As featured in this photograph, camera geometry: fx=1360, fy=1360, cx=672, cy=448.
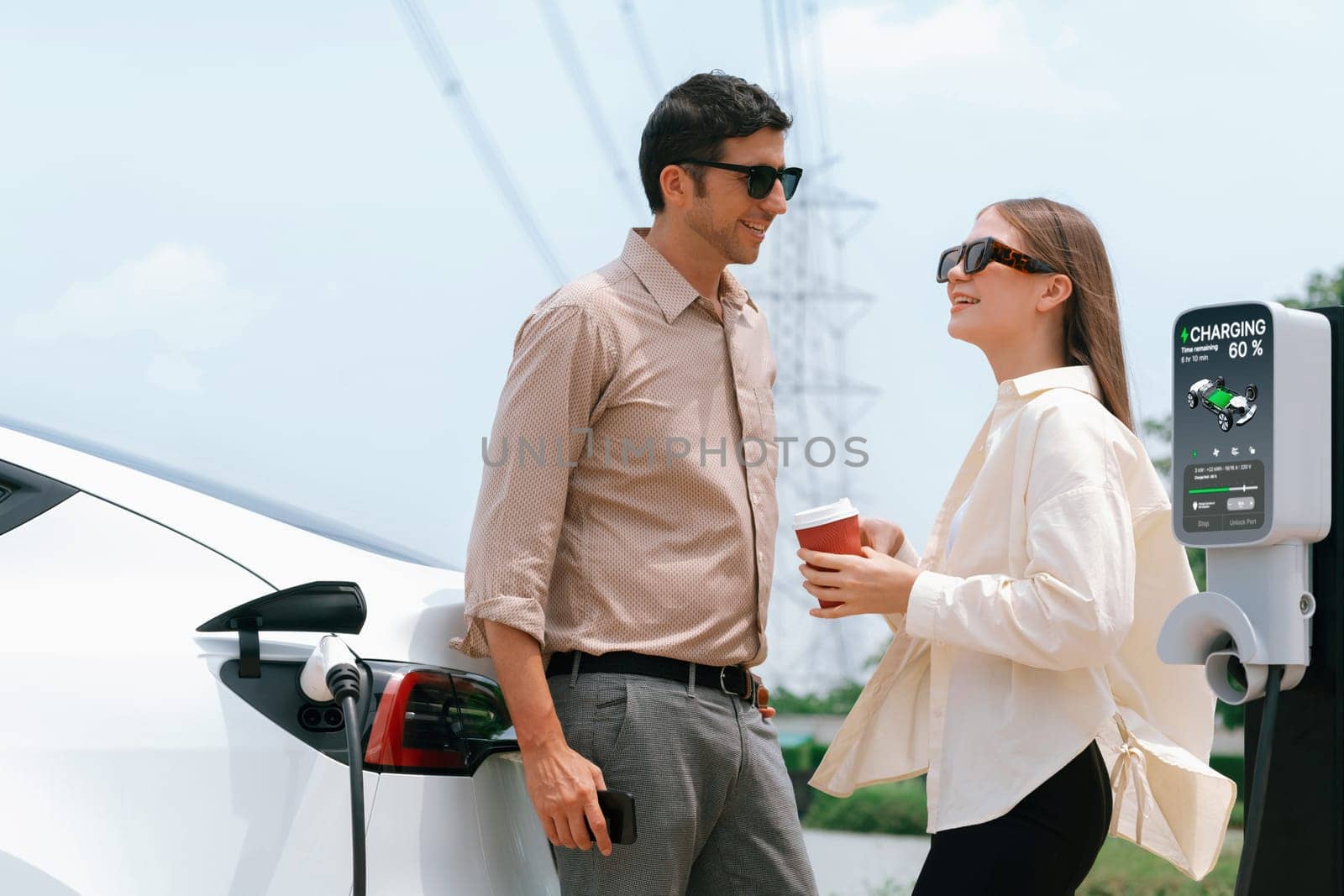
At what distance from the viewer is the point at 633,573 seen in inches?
93.4

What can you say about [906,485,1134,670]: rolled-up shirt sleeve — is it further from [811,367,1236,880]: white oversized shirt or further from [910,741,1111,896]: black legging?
[910,741,1111,896]: black legging

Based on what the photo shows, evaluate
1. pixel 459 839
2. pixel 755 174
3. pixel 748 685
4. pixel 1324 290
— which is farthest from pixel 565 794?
pixel 1324 290

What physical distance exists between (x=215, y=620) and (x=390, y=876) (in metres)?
0.47

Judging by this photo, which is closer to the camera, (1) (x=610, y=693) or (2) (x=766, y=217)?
(1) (x=610, y=693)

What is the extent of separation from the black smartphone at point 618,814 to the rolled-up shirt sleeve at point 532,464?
10.7 inches

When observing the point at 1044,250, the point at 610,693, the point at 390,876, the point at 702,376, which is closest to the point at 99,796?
the point at 390,876

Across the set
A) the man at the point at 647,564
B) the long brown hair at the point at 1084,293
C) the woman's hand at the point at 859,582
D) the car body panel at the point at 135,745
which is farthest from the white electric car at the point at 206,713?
the long brown hair at the point at 1084,293

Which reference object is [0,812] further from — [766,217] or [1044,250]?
[1044,250]

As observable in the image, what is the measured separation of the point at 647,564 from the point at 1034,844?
0.79 meters

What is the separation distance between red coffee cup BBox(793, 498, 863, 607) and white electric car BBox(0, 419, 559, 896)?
2.04ft

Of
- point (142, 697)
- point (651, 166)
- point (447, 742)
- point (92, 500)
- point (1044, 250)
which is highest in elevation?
point (651, 166)

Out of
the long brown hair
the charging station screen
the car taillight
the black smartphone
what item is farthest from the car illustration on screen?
the car taillight

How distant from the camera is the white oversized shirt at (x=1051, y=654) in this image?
2.22 metres

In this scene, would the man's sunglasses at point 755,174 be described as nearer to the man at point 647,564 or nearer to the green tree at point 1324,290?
the man at point 647,564
